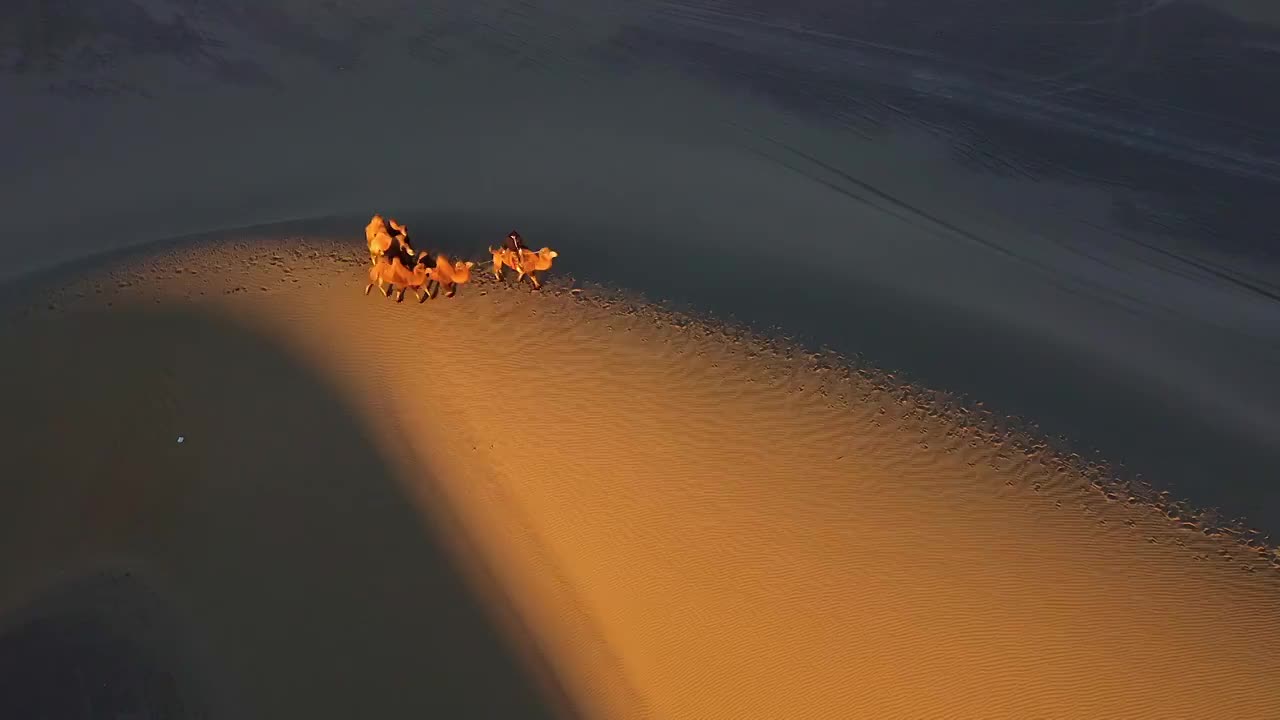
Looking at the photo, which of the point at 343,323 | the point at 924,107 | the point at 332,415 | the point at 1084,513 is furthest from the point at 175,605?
the point at 924,107

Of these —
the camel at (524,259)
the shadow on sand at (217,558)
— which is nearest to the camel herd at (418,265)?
the camel at (524,259)

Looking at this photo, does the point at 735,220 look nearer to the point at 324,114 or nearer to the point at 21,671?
the point at 324,114

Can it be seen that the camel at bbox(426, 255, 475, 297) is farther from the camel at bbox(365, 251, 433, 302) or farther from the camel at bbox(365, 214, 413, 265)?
the camel at bbox(365, 214, 413, 265)

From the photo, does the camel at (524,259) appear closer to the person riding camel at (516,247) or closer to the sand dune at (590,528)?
the person riding camel at (516,247)

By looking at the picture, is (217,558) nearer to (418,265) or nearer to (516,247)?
(418,265)

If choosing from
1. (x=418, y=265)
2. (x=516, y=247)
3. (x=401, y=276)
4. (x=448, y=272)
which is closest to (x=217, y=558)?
(x=401, y=276)

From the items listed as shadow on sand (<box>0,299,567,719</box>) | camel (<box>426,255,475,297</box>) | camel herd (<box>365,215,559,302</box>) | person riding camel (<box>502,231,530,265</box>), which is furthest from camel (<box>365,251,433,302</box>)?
shadow on sand (<box>0,299,567,719</box>)
